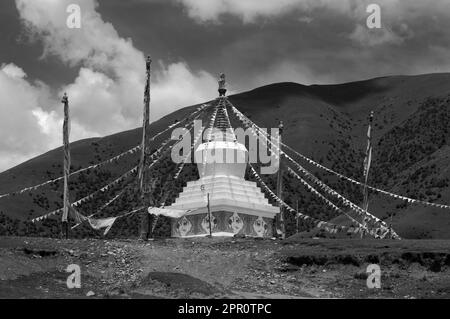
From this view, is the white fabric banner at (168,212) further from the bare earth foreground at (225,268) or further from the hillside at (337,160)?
the hillside at (337,160)

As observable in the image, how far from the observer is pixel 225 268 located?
3181 cm

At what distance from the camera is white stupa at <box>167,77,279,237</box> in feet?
137

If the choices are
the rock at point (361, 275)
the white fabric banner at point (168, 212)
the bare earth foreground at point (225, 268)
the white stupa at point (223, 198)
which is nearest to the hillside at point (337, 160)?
the white stupa at point (223, 198)

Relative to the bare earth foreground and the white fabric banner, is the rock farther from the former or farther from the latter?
the white fabric banner

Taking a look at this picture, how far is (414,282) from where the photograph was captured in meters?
29.7

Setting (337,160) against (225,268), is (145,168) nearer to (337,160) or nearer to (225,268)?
(225,268)

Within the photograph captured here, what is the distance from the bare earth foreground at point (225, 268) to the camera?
2788cm

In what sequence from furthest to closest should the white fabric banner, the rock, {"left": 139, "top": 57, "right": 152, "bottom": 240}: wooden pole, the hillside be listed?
the hillside
the white fabric banner
{"left": 139, "top": 57, "right": 152, "bottom": 240}: wooden pole
the rock

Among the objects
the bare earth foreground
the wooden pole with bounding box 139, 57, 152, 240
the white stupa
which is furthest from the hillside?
the bare earth foreground

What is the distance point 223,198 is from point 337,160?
346ft

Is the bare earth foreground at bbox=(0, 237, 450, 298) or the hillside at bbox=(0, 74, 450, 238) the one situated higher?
the hillside at bbox=(0, 74, 450, 238)

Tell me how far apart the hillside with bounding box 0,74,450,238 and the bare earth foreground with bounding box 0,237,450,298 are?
158 feet

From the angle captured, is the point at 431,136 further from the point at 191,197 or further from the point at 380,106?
the point at 191,197
